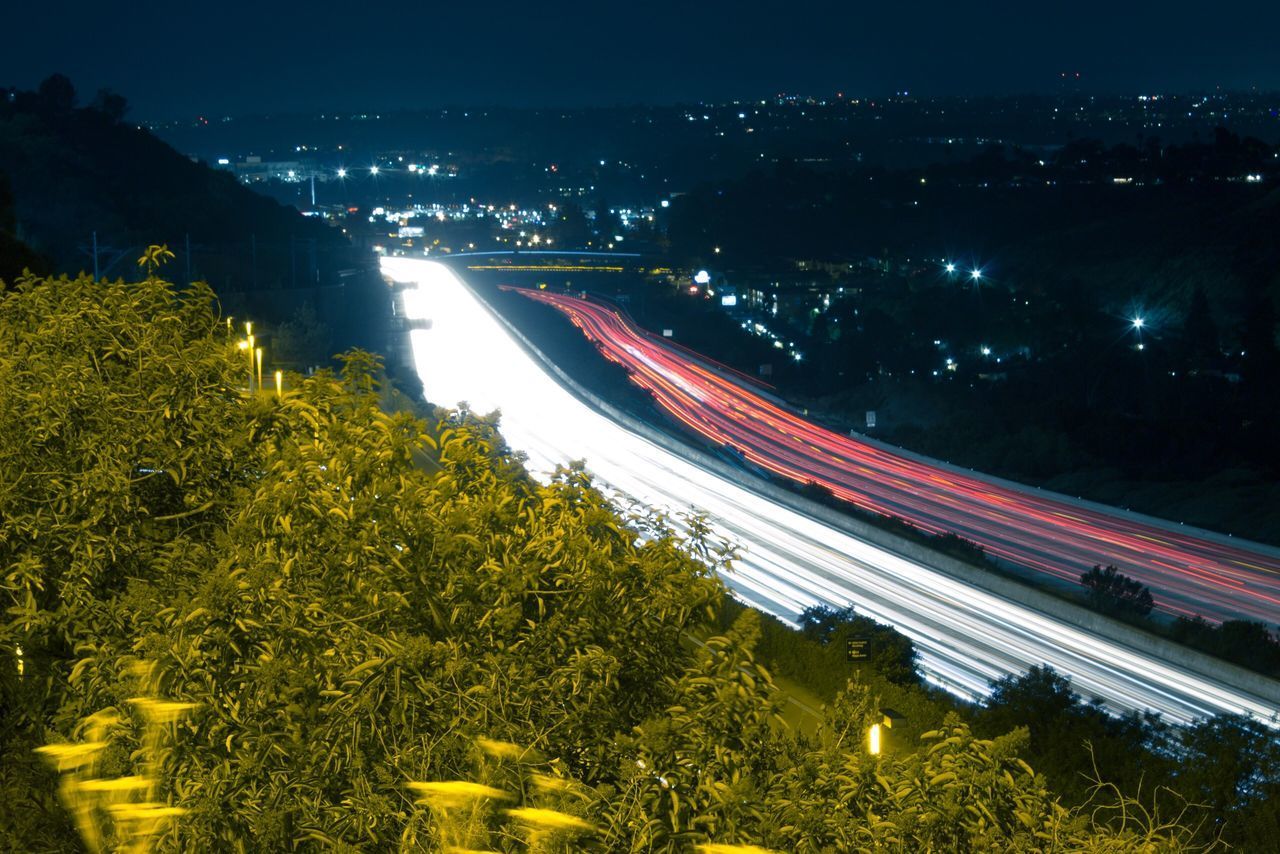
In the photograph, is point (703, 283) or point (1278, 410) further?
point (703, 283)

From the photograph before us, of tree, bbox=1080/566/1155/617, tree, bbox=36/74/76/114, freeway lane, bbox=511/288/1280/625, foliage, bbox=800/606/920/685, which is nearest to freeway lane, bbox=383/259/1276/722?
foliage, bbox=800/606/920/685

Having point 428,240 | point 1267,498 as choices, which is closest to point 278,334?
point 1267,498

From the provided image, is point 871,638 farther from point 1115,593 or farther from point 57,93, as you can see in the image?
point 57,93

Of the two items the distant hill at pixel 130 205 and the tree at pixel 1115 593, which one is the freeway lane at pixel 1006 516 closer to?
the tree at pixel 1115 593

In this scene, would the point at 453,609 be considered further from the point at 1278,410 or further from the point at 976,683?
the point at 1278,410

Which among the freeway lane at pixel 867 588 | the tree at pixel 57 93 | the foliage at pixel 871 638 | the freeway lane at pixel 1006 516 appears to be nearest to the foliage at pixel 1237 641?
the freeway lane at pixel 867 588

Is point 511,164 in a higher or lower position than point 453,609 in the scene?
higher

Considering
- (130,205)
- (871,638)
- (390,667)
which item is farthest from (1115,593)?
(130,205)

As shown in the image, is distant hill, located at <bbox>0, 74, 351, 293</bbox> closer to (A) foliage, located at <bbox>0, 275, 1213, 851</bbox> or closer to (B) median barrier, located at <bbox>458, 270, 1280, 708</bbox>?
(B) median barrier, located at <bbox>458, 270, 1280, 708</bbox>
